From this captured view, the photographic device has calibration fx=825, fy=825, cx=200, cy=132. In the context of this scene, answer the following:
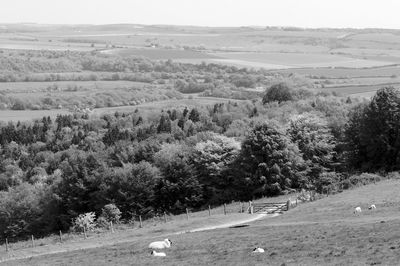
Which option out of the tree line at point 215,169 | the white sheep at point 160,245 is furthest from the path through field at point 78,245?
the tree line at point 215,169

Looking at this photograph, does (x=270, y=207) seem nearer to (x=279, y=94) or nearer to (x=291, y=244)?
(x=291, y=244)

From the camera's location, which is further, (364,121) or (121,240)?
(364,121)

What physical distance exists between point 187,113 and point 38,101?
1503 inches

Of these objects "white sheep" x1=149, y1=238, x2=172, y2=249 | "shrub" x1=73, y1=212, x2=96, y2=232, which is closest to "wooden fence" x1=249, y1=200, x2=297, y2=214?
"shrub" x1=73, y1=212, x2=96, y2=232

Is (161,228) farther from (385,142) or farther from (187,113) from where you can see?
(187,113)

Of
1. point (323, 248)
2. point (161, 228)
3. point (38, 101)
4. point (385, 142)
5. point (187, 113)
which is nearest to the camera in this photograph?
point (323, 248)

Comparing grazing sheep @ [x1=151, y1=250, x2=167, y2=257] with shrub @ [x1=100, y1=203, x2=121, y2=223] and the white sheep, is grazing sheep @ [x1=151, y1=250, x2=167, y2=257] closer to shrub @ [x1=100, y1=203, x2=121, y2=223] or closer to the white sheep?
the white sheep

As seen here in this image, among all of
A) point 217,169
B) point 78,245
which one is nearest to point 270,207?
point 217,169

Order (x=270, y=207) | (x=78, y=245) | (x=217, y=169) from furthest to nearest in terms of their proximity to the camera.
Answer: (x=217, y=169) → (x=270, y=207) → (x=78, y=245)

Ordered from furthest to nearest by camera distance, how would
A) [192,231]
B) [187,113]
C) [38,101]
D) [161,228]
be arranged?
[38,101] < [187,113] < [161,228] < [192,231]

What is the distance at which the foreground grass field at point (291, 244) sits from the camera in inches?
1342

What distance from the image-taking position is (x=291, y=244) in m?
38.2

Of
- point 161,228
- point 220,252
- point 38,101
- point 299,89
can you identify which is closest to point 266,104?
point 299,89

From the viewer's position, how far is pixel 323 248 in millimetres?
35969
